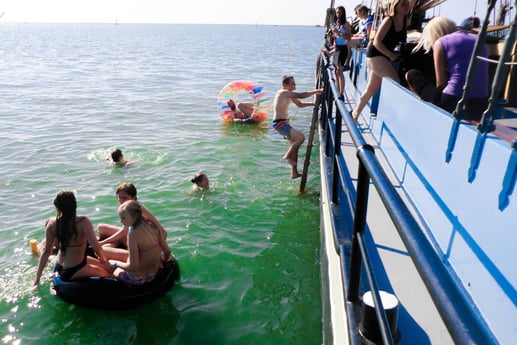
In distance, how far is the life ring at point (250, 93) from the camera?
1387 cm

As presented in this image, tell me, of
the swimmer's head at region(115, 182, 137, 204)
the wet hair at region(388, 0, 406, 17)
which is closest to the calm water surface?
the swimmer's head at region(115, 182, 137, 204)

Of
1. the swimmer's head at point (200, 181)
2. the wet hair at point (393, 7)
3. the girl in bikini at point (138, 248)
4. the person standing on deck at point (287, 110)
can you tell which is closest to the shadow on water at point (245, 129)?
the person standing on deck at point (287, 110)

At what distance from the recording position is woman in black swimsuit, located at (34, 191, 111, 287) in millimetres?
4621

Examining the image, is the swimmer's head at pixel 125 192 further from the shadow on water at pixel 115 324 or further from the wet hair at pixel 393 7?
the wet hair at pixel 393 7

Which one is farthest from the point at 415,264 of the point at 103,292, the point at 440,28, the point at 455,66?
the point at 103,292

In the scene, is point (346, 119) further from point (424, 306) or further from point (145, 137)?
point (145, 137)

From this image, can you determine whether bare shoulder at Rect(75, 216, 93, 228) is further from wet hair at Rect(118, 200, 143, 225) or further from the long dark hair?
wet hair at Rect(118, 200, 143, 225)

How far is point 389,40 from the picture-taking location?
5.50 metres

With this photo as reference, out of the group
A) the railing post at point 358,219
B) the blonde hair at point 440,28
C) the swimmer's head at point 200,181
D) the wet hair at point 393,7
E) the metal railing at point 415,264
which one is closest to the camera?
the metal railing at point 415,264

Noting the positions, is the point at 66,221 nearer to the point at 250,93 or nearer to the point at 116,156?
the point at 116,156

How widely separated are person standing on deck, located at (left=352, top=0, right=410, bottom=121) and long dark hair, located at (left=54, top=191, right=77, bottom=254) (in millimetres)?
4178

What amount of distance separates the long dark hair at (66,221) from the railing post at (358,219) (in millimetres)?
3401

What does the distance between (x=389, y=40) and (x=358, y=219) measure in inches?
160

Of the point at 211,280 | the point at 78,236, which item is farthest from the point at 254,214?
the point at 78,236
